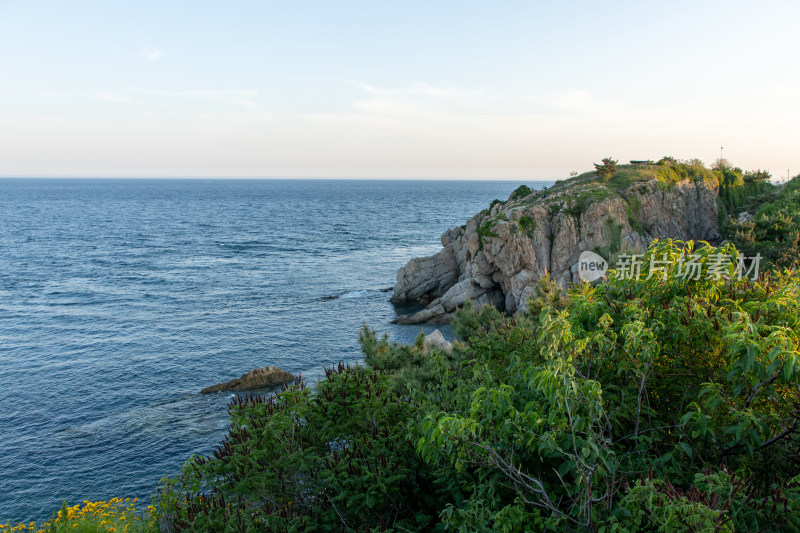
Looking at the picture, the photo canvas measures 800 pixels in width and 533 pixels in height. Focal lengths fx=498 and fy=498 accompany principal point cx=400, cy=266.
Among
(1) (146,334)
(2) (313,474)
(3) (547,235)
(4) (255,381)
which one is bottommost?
(4) (255,381)

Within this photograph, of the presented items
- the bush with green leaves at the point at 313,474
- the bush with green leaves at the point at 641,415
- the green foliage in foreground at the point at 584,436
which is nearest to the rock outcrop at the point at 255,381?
the bush with green leaves at the point at 313,474

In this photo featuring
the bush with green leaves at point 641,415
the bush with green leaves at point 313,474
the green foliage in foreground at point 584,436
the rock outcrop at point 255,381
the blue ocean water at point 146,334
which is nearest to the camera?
the green foliage in foreground at point 584,436

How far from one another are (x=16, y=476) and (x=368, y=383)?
21.6 meters

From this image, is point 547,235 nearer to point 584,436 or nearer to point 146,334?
point 146,334

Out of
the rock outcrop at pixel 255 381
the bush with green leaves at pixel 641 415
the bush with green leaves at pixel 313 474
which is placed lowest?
the rock outcrop at pixel 255 381

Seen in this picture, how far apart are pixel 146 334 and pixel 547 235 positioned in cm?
3583

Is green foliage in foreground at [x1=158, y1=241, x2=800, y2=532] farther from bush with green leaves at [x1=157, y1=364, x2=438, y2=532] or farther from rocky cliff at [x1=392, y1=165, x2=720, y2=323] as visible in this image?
rocky cliff at [x1=392, y1=165, x2=720, y2=323]

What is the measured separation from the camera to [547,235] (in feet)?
150

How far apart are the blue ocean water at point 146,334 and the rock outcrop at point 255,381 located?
2.69ft

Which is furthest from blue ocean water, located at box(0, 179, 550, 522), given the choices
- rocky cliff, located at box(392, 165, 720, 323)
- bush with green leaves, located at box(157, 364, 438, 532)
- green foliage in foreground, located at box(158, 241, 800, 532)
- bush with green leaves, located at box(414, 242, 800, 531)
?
bush with green leaves, located at box(414, 242, 800, 531)

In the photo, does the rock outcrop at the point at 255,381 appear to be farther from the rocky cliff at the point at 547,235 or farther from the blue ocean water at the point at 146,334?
the rocky cliff at the point at 547,235

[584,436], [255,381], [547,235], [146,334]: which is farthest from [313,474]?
[547,235]

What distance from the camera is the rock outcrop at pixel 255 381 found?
31.3m

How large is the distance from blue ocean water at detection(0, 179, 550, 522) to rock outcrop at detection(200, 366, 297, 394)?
0.82 m
